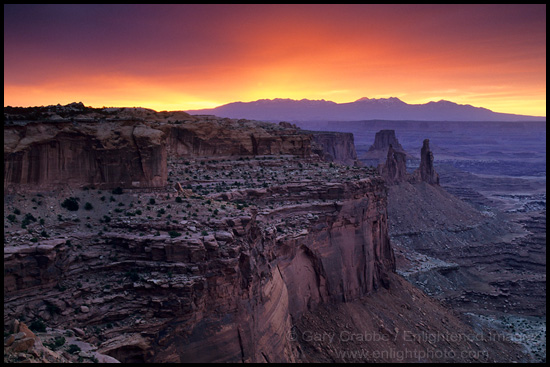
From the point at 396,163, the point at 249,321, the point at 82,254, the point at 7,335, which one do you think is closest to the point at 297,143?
the point at 249,321

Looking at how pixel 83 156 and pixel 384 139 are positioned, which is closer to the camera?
pixel 83 156

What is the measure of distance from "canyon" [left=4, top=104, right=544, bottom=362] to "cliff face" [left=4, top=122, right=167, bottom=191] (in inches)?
2.3

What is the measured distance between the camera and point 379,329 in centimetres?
3189

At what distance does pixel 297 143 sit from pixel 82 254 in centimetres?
2376

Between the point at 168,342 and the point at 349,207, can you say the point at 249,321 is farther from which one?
the point at 349,207

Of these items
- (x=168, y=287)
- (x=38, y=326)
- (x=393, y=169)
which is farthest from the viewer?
(x=393, y=169)

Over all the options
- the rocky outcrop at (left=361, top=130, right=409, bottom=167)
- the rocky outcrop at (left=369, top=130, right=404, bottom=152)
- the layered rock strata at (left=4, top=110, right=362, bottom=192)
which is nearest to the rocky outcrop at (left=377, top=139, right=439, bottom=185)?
the layered rock strata at (left=4, top=110, right=362, bottom=192)

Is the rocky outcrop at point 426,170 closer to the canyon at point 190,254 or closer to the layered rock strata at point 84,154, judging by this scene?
the canyon at point 190,254

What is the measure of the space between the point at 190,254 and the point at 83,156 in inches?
331

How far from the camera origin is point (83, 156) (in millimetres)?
23344

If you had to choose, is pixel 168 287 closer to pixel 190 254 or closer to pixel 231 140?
pixel 190 254

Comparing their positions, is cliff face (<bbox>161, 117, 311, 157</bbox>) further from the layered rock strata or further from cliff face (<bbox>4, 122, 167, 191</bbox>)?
cliff face (<bbox>4, 122, 167, 191</bbox>)

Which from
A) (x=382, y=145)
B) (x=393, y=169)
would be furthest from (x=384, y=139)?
(x=393, y=169)

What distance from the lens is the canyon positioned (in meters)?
18.8
